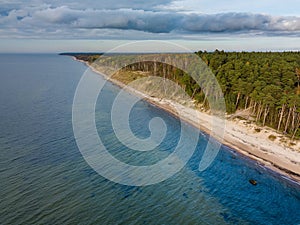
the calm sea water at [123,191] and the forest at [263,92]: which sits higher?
the forest at [263,92]

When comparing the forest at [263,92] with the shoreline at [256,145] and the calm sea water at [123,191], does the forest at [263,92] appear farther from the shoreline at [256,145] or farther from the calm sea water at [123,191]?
the calm sea water at [123,191]

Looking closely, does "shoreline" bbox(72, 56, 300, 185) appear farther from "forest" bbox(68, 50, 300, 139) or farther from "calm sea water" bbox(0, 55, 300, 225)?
"forest" bbox(68, 50, 300, 139)

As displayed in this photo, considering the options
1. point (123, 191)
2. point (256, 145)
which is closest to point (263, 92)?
point (256, 145)

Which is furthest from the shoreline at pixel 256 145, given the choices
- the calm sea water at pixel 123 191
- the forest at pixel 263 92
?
the forest at pixel 263 92

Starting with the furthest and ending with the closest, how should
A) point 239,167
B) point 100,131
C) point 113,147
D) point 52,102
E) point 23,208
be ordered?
point 52,102, point 100,131, point 113,147, point 239,167, point 23,208

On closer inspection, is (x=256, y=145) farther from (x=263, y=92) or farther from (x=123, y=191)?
(x=123, y=191)

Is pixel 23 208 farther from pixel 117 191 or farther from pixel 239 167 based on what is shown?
pixel 239 167

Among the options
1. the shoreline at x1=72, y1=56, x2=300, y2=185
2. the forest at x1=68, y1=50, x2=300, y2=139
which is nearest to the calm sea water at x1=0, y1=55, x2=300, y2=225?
the shoreline at x1=72, y1=56, x2=300, y2=185

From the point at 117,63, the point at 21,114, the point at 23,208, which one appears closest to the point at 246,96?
the point at 23,208
